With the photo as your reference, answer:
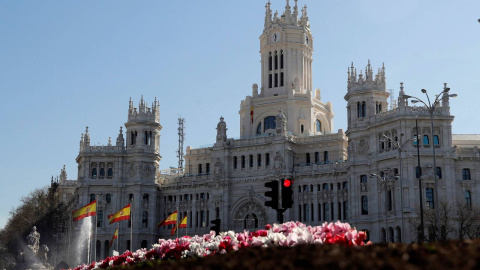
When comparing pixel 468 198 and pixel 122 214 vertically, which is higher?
pixel 468 198

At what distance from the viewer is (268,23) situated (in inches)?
4328

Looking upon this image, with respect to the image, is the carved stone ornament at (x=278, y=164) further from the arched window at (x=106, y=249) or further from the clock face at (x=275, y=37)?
the arched window at (x=106, y=249)

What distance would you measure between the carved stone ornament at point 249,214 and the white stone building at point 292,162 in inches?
5.8

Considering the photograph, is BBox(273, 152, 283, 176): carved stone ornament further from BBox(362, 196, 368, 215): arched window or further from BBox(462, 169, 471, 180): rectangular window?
BBox(462, 169, 471, 180): rectangular window

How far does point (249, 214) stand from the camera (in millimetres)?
96688

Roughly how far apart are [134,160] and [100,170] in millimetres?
5787

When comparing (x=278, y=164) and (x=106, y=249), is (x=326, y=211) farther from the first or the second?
(x=106, y=249)

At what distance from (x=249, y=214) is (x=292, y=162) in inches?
379

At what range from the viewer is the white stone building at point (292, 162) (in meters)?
81.1

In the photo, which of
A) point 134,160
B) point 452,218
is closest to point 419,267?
point 452,218

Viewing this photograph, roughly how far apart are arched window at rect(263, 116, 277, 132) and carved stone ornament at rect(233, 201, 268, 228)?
45.1 ft

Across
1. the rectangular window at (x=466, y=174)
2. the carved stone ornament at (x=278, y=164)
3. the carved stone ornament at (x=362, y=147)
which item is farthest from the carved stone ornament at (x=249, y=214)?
the rectangular window at (x=466, y=174)


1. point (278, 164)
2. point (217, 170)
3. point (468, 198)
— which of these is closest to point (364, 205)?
point (468, 198)

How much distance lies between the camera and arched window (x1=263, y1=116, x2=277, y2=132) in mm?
104188
